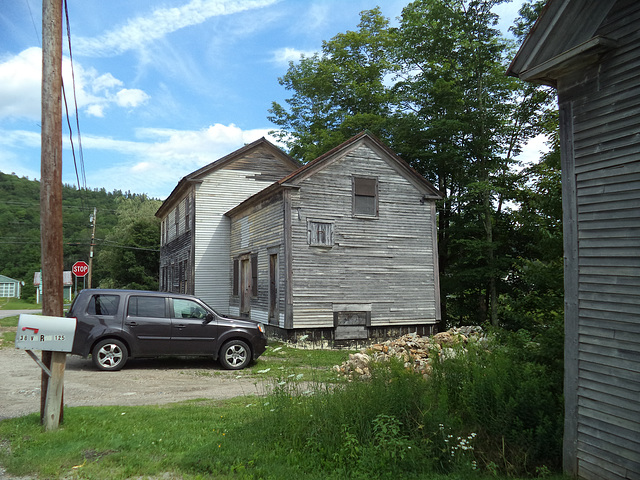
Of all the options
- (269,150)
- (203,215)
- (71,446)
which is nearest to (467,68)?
(269,150)

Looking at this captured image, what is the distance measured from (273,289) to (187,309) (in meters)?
6.08

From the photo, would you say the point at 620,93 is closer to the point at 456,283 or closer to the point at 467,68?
the point at 456,283

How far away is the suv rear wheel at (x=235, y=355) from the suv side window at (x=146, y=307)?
1680mm

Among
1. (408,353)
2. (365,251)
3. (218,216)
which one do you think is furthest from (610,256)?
(218,216)

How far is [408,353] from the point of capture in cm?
1038

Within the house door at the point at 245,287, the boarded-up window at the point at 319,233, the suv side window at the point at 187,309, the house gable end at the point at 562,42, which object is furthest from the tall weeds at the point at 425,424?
the house door at the point at 245,287

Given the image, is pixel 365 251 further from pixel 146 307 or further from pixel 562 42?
pixel 562 42

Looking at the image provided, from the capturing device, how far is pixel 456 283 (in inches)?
915

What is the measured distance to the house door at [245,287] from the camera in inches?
809

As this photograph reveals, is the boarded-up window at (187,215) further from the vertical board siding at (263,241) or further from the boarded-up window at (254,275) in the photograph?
the boarded-up window at (254,275)

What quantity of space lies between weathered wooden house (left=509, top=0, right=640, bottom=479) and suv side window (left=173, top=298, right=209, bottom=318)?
8.66m

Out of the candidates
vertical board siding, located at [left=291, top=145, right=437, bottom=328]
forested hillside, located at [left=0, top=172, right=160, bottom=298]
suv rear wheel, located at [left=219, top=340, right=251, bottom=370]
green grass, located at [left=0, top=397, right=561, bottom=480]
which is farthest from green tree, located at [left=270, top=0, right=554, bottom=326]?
forested hillside, located at [left=0, top=172, right=160, bottom=298]

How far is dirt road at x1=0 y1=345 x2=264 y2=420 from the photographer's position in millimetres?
8492

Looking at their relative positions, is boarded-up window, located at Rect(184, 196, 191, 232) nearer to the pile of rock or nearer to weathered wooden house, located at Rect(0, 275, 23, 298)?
the pile of rock
